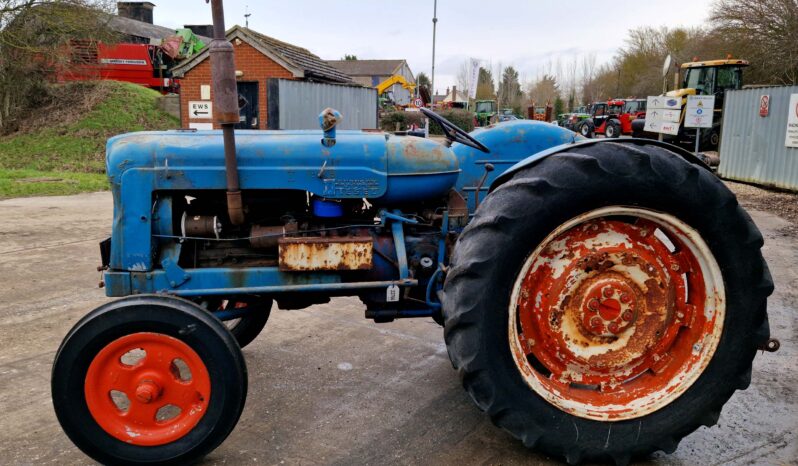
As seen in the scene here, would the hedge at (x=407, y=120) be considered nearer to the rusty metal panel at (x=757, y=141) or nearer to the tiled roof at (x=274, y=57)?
the tiled roof at (x=274, y=57)

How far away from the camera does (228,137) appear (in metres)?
2.70

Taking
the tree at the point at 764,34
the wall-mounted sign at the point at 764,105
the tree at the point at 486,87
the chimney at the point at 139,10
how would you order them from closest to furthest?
the wall-mounted sign at the point at 764,105 < the tree at the point at 764,34 < the chimney at the point at 139,10 < the tree at the point at 486,87

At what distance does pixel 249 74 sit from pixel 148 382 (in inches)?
618

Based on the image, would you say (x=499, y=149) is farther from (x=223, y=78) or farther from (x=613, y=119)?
(x=613, y=119)

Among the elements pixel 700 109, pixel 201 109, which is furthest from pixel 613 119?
pixel 201 109

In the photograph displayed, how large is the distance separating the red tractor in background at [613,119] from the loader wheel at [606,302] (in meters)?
24.9

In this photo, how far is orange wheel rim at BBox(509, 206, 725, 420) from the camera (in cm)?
264

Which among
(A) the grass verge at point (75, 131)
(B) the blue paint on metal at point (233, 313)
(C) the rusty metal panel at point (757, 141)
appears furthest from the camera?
(A) the grass verge at point (75, 131)

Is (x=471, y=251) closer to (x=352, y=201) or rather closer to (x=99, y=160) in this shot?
(x=352, y=201)

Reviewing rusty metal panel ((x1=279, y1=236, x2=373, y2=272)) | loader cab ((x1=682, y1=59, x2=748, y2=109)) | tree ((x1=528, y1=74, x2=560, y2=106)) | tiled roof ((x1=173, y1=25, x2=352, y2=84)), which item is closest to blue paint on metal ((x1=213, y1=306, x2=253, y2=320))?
rusty metal panel ((x1=279, y1=236, x2=373, y2=272))

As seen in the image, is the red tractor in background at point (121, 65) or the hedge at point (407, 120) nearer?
the red tractor in background at point (121, 65)

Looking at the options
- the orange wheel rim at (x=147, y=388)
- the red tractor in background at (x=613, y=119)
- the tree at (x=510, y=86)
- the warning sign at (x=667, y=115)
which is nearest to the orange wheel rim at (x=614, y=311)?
the orange wheel rim at (x=147, y=388)

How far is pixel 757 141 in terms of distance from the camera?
1314 cm

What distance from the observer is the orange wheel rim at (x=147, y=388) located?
2523mm
